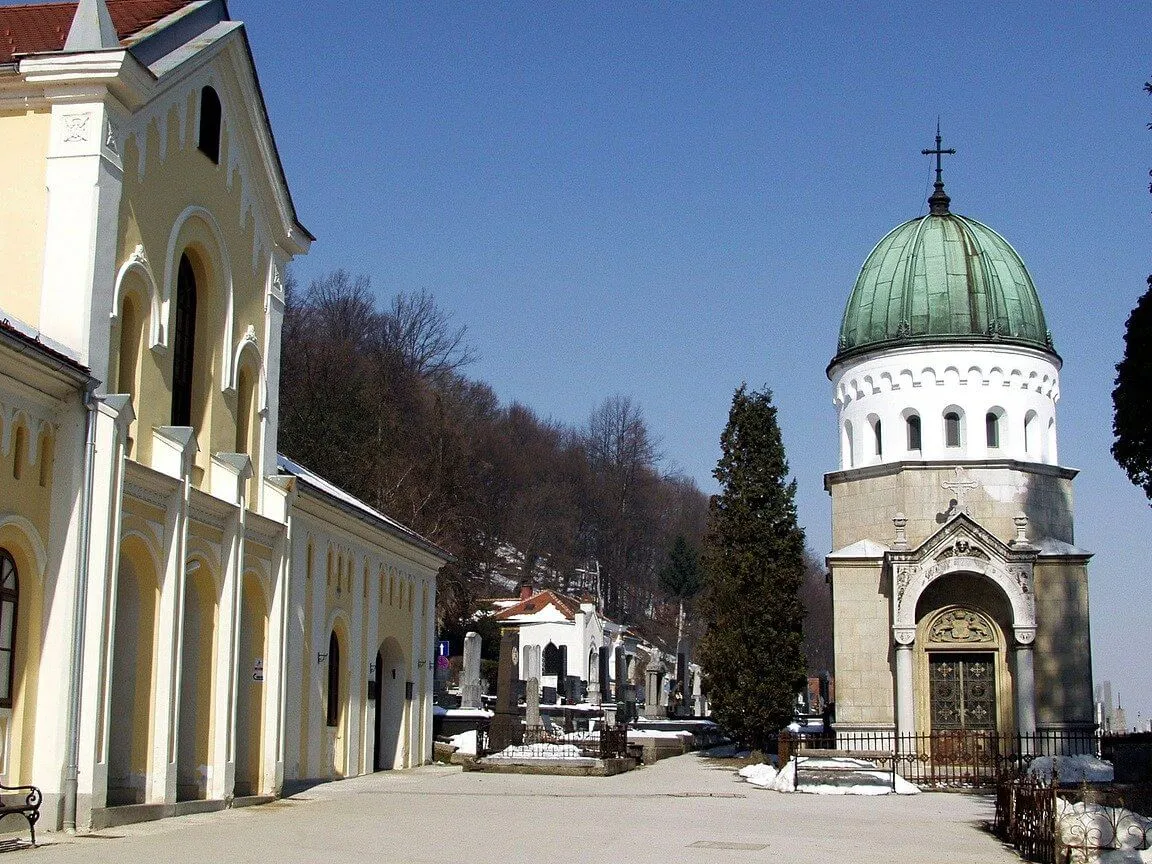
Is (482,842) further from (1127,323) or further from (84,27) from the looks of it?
(1127,323)

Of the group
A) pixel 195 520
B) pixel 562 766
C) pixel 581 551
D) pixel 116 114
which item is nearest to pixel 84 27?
pixel 116 114

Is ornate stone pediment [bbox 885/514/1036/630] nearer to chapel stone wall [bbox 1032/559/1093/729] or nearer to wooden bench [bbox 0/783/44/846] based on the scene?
chapel stone wall [bbox 1032/559/1093/729]

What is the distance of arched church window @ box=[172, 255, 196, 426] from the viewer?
20203 millimetres

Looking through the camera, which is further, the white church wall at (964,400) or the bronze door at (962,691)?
the white church wall at (964,400)

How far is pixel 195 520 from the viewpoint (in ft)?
63.6

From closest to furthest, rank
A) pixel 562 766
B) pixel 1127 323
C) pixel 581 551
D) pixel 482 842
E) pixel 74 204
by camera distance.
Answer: pixel 482 842 → pixel 74 204 → pixel 1127 323 → pixel 562 766 → pixel 581 551

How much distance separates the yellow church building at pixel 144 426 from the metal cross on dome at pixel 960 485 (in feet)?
54.1

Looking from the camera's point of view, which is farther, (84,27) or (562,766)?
(562,766)

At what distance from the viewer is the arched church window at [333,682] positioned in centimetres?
2809

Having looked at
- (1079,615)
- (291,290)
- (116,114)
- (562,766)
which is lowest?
(562,766)

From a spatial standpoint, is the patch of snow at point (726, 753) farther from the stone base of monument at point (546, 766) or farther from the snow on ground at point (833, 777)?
the snow on ground at point (833, 777)

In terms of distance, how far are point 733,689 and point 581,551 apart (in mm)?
54401

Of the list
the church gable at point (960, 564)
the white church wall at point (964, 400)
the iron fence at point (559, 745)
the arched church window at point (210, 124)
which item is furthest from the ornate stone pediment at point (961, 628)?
the arched church window at point (210, 124)

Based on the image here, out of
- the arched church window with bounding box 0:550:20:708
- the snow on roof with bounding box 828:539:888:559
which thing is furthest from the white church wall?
the arched church window with bounding box 0:550:20:708
